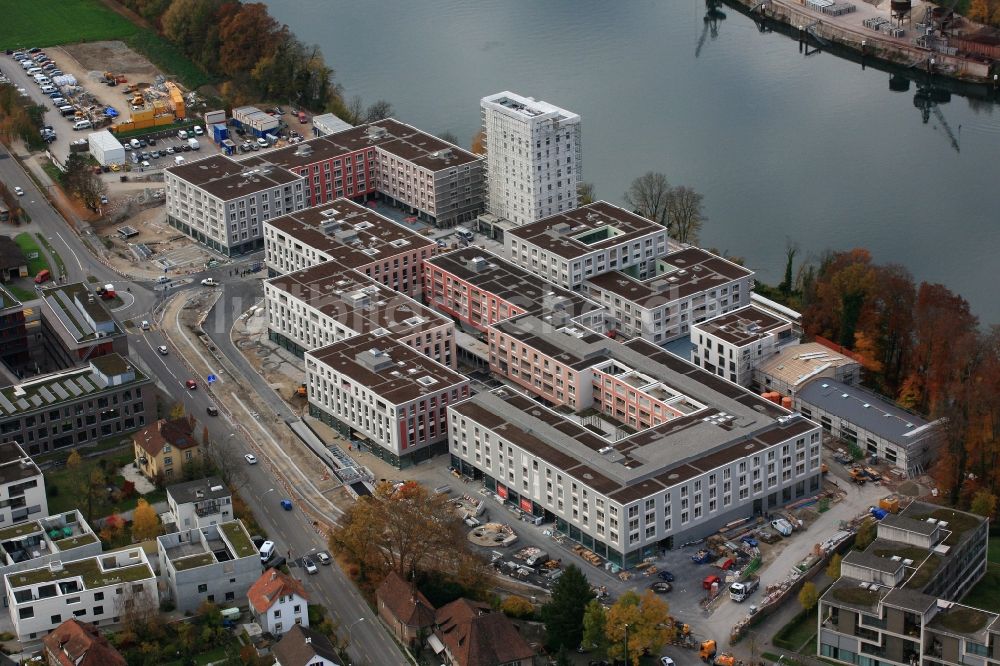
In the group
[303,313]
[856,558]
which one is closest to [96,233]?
[303,313]

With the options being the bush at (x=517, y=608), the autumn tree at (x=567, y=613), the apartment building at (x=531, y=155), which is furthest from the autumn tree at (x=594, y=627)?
the apartment building at (x=531, y=155)

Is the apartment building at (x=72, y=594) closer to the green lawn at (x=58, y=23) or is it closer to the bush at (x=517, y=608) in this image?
the bush at (x=517, y=608)

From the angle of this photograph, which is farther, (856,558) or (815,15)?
(815,15)

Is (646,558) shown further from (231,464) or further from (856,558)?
(231,464)

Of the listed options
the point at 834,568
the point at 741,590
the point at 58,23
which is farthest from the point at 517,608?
the point at 58,23

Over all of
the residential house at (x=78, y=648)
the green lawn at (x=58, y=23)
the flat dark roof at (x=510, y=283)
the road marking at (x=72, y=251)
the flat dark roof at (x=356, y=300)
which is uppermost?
the flat dark roof at (x=510, y=283)

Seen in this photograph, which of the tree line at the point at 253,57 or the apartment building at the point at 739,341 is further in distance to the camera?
the tree line at the point at 253,57

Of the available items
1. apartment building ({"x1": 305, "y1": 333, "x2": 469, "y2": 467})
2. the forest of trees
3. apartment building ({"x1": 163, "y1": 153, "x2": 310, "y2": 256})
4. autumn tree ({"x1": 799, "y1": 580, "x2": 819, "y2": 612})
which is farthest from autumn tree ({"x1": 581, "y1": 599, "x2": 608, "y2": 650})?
apartment building ({"x1": 163, "y1": 153, "x2": 310, "y2": 256})
